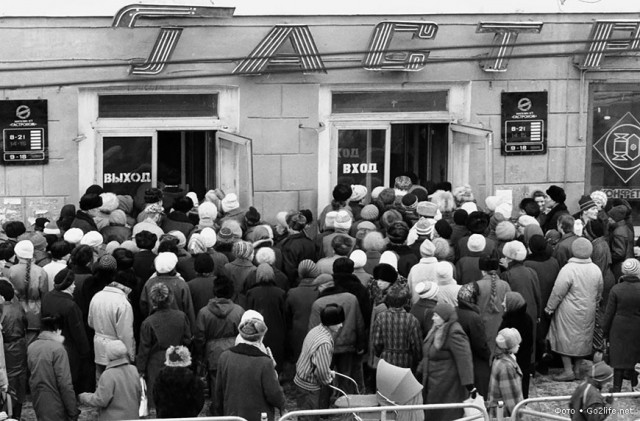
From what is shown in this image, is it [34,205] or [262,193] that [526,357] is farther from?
[34,205]

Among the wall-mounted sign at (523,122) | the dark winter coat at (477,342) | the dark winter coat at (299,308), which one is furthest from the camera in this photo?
the wall-mounted sign at (523,122)

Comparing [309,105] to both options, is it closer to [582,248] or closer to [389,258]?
[389,258]

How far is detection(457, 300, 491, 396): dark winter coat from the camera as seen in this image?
13492 mm

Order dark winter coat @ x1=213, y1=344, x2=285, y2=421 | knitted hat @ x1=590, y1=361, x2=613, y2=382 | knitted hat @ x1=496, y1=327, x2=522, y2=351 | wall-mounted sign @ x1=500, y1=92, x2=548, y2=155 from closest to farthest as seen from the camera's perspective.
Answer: knitted hat @ x1=590, y1=361, x2=613, y2=382 → dark winter coat @ x1=213, y1=344, x2=285, y2=421 → knitted hat @ x1=496, y1=327, x2=522, y2=351 → wall-mounted sign @ x1=500, y1=92, x2=548, y2=155

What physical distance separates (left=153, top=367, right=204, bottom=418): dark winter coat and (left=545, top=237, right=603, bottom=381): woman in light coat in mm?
5449

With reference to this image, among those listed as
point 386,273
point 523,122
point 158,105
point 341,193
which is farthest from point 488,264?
point 158,105

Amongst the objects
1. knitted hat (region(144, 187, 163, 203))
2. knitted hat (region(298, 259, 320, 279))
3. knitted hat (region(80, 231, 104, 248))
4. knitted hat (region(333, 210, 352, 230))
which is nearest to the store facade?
knitted hat (region(144, 187, 163, 203))

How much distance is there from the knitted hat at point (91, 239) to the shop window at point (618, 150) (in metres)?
7.90

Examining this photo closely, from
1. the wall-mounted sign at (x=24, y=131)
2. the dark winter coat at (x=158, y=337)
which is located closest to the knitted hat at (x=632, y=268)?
the dark winter coat at (x=158, y=337)

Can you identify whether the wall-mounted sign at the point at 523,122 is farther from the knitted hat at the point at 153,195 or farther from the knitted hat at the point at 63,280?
the knitted hat at the point at 63,280

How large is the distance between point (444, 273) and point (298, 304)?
1.56 meters

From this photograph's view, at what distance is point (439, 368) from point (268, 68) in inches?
240

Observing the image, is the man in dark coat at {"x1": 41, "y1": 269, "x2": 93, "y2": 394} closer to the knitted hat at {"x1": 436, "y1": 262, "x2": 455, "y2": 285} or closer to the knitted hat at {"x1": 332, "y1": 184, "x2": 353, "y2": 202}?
the knitted hat at {"x1": 436, "y1": 262, "x2": 455, "y2": 285}

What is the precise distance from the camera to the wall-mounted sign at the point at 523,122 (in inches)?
751
